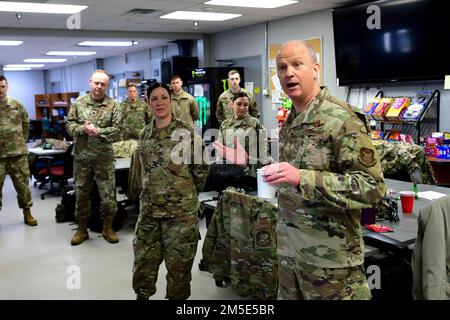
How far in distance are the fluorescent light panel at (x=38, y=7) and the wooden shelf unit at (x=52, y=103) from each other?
966cm

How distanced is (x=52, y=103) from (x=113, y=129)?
583 inches

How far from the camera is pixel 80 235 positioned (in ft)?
16.3

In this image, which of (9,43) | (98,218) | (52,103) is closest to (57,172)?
(98,218)

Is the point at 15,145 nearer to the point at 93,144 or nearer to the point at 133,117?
the point at 93,144

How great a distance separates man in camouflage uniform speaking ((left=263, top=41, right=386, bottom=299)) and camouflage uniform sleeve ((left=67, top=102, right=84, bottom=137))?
3.17 meters

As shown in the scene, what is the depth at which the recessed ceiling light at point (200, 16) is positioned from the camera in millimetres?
7426

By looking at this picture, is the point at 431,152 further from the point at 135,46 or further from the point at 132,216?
the point at 135,46

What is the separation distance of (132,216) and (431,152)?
390 centimetres

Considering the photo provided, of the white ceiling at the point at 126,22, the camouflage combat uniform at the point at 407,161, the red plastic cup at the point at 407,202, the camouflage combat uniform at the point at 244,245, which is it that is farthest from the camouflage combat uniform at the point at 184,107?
the red plastic cup at the point at 407,202

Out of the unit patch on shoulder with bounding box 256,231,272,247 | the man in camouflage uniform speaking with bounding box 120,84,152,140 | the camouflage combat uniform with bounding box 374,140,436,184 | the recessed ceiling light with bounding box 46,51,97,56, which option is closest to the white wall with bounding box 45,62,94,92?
the recessed ceiling light with bounding box 46,51,97,56

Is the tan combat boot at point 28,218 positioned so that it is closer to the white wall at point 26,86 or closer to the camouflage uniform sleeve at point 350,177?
the camouflage uniform sleeve at point 350,177

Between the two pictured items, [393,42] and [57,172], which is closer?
[393,42]

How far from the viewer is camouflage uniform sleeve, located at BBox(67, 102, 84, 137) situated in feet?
14.9

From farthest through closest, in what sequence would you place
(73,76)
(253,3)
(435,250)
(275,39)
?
(73,76)
(275,39)
(253,3)
(435,250)
